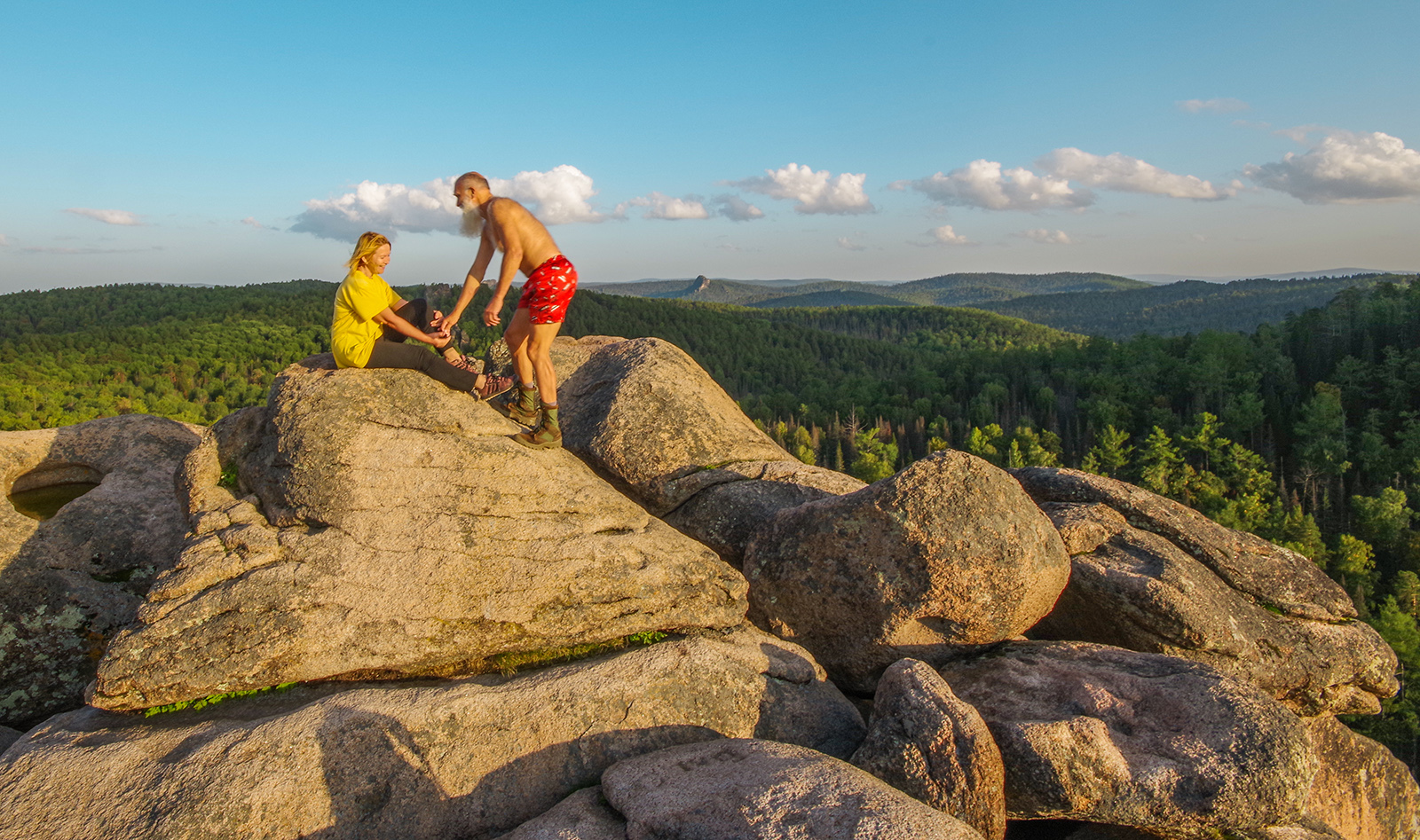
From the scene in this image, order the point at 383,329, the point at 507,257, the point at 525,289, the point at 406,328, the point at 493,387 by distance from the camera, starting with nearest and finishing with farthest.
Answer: the point at 507,257
the point at 406,328
the point at 525,289
the point at 383,329
the point at 493,387

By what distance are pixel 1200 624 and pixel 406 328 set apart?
39.5 feet

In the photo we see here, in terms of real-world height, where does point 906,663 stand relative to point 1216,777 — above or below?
above

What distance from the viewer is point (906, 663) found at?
29.5ft

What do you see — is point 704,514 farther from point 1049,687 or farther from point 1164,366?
point 1164,366

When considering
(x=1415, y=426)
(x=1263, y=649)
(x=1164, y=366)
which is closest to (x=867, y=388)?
(x=1164, y=366)

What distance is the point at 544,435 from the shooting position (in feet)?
37.5

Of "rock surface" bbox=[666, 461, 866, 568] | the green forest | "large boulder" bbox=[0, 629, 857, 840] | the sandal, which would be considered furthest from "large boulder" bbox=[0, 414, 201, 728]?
the green forest

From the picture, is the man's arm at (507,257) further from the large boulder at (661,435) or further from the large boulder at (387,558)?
the large boulder at (661,435)

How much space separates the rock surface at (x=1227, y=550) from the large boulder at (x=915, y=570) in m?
2.98

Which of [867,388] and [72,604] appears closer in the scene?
[72,604]

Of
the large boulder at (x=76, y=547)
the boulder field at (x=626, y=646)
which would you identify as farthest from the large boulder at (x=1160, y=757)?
the large boulder at (x=76, y=547)

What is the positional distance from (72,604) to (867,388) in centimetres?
15052

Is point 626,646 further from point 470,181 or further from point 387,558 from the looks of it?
point 470,181

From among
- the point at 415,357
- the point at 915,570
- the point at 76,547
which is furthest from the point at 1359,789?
the point at 76,547
